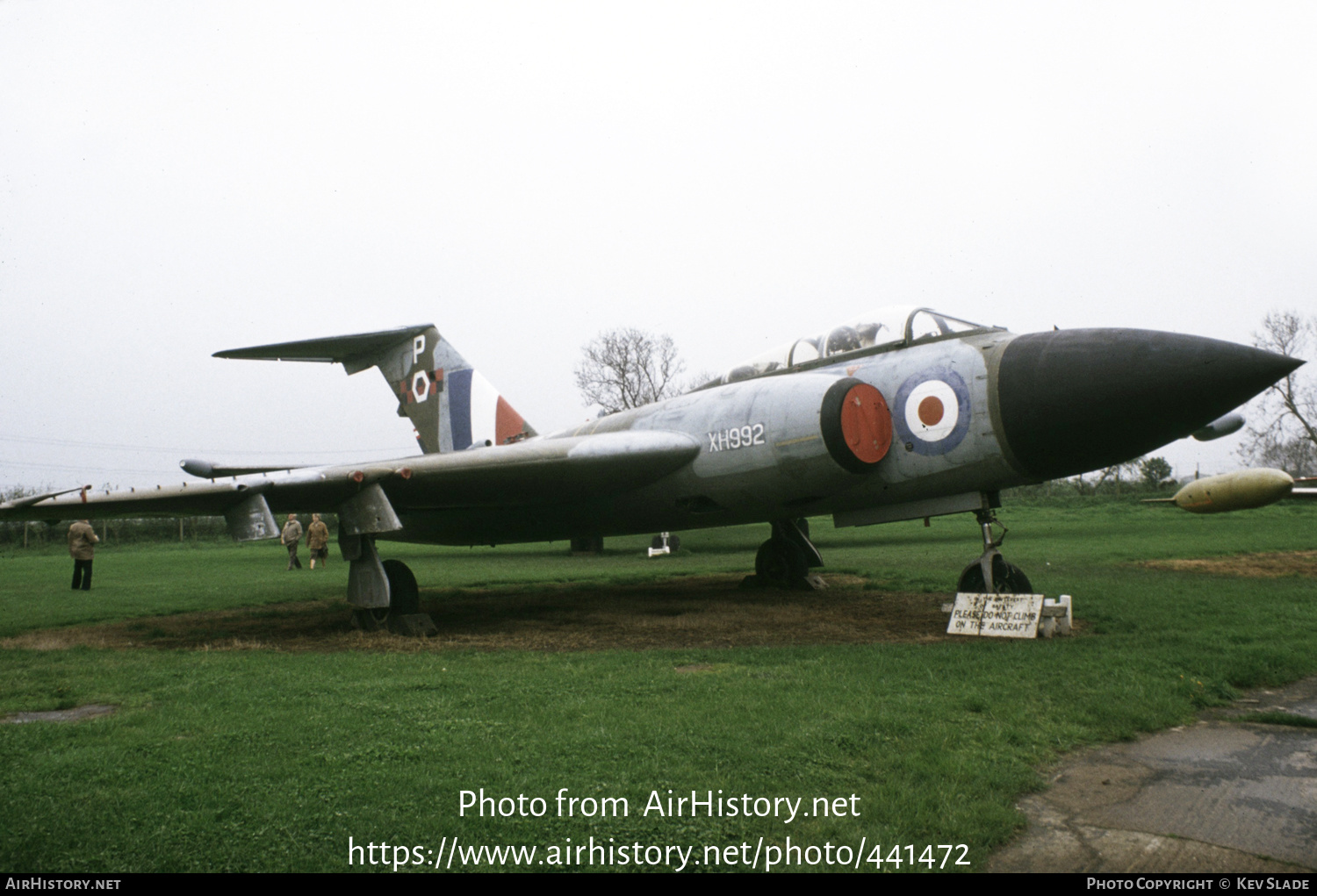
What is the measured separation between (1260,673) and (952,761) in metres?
3.52

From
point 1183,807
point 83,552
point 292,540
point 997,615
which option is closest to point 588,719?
point 1183,807

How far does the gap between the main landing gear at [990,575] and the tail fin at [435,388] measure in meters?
6.98

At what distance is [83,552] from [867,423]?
16.0m

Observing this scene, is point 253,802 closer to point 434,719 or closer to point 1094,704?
point 434,719

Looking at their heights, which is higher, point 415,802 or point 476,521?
point 476,521

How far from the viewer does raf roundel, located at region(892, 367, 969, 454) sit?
736 cm

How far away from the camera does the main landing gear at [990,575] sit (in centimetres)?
753

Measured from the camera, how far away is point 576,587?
13.7 metres

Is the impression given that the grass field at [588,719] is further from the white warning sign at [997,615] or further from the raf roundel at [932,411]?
the raf roundel at [932,411]

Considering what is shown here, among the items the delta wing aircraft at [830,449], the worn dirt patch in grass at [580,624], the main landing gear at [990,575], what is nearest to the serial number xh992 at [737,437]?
the delta wing aircraft at [830,449]

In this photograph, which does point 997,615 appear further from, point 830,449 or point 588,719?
point 588,719

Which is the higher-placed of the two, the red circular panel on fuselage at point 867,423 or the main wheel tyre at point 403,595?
the red circular panel on fuselage at point 867,423

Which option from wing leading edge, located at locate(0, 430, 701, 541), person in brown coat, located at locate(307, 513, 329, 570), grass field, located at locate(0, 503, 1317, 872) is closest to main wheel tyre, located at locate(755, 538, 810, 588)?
grass field, located at locate(0, 503, 1317, 872)

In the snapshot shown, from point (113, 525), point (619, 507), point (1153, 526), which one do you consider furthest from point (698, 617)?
point (113, 525)
